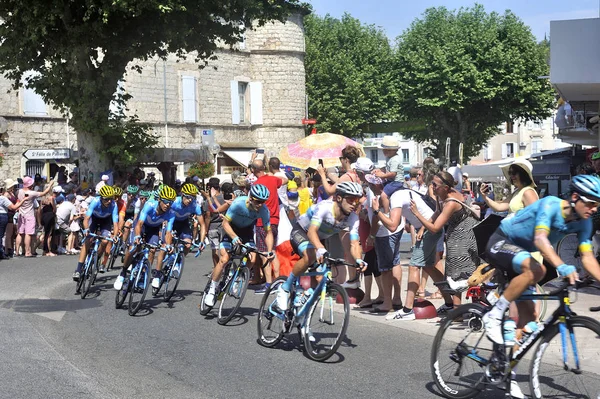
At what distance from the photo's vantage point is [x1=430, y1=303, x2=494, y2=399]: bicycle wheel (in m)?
6.92

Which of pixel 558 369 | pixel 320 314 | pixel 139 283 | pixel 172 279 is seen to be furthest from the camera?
pixel 172 279

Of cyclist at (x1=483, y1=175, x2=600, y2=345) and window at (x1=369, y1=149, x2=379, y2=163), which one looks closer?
cyclist at (x1=483, y1=175, x2=600, y2=345)

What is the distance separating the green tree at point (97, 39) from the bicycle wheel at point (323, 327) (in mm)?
16209

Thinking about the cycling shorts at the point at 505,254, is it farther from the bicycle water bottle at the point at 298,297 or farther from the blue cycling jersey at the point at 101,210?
the blue cycling jersey at the point at 101,210

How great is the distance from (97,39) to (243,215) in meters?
15.3

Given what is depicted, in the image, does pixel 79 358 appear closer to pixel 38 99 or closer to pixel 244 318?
pixel 244 318

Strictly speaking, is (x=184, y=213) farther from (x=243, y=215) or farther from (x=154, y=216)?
(x=243, y=215)

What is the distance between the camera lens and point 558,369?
252 inches

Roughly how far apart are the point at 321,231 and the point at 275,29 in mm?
38292

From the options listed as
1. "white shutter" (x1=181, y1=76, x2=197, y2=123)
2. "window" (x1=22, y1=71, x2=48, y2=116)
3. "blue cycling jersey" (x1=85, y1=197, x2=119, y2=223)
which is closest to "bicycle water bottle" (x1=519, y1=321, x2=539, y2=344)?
"blue cycling jersey" (x1=85, y1=197, x2=119, y2=223)

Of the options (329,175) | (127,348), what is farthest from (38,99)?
(127,348)

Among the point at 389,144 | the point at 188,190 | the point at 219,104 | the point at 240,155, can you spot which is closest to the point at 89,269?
the point at 188,190

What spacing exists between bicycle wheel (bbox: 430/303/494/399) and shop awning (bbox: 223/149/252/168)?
123ft

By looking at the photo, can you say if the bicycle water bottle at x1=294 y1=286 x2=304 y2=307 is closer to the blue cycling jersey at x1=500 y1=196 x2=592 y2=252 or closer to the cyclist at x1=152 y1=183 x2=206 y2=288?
the blue cycling jersey at x1=500 y1=196 x2=592 y2=252
